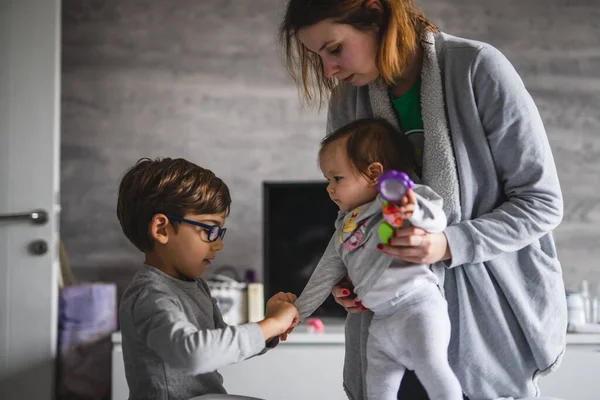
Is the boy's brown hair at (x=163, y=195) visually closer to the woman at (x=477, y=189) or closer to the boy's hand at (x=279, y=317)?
the boy's hand at (x=279, y=317)

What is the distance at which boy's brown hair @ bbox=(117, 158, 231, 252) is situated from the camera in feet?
4.78

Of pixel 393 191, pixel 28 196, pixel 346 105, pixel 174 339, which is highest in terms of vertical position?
pixel 346 105

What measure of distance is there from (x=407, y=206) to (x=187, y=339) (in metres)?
0.42

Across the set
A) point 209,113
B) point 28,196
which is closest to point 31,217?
point 28,196

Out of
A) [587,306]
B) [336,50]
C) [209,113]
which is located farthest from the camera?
[209,113]

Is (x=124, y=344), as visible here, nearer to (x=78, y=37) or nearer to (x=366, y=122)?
(x=366, y=122)

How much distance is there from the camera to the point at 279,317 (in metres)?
1.36

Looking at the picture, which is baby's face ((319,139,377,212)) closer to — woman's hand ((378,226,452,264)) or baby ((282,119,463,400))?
baby ((282,119,463,400))

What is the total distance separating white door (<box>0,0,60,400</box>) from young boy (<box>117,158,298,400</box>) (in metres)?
1.52

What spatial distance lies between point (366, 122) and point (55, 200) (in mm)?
1842

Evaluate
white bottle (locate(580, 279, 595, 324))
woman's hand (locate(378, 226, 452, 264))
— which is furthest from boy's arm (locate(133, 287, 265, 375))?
white bottle (locate(580, 279, 595, 324))

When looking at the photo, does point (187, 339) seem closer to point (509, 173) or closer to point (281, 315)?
point (281, 315)

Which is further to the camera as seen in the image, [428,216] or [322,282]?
[322,282]

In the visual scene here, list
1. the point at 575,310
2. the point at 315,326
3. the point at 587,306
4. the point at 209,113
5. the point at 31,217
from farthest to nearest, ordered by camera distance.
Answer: the point at 209,113
the point at 587,306
the point at 575,310
the point at 315,326
the point at 31,217
